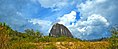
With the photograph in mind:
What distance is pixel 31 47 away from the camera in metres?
63.7

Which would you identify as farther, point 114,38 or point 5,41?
point 114,38

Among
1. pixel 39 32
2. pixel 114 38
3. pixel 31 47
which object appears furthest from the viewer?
pixel 39 32

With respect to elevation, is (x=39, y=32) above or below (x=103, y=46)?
above

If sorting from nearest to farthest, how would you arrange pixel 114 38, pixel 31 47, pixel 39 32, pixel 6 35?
pixel 6 35 → pixel 114 38 → pixel 31 47 → pixel 39 32

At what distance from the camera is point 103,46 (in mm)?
67688

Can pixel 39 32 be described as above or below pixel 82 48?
above

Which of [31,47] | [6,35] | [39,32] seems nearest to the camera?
[6,35]

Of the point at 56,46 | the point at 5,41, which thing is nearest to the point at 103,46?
the point at 56,46

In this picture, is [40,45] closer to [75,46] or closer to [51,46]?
[51,46]

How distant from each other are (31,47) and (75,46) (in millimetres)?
9952

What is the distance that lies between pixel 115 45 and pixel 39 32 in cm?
10763

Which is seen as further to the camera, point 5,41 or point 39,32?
point 39,32

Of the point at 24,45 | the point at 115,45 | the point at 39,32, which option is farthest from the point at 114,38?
the point at 39,32

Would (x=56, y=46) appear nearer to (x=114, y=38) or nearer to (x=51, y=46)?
(x=51, y=46)
